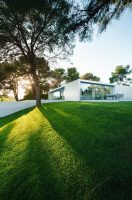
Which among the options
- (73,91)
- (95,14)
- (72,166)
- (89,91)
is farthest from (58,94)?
(72,166)

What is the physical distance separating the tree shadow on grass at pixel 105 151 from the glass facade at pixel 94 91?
1687cm

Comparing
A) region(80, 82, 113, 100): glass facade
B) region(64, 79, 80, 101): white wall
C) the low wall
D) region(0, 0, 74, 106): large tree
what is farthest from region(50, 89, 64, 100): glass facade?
region(0, 0, 74, 106): large tree

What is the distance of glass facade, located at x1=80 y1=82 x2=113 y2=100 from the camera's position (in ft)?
77.7

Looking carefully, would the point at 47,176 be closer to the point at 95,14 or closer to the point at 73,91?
the point at 95,14

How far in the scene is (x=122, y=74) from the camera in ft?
154

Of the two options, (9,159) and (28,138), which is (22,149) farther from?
(28,138)

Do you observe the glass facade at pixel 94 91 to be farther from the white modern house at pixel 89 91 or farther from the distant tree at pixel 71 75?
the distant tree at pixel 71 75

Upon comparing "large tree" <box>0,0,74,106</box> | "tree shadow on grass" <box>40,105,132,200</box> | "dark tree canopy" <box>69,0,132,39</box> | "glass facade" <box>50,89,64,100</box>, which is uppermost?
"large tree" <box>0,0,74,106</box>

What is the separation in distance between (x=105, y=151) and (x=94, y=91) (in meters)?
21.2

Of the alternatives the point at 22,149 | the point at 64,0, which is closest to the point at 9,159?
the point at 22,149

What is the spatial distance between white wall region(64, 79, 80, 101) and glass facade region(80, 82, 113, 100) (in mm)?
572

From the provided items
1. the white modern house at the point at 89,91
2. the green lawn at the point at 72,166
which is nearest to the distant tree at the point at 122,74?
the white modern house at the point at 89,91

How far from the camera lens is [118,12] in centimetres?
587

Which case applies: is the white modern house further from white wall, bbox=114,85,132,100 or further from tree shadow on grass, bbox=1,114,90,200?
tree shadow on grass, bbox=1,114,90,200
